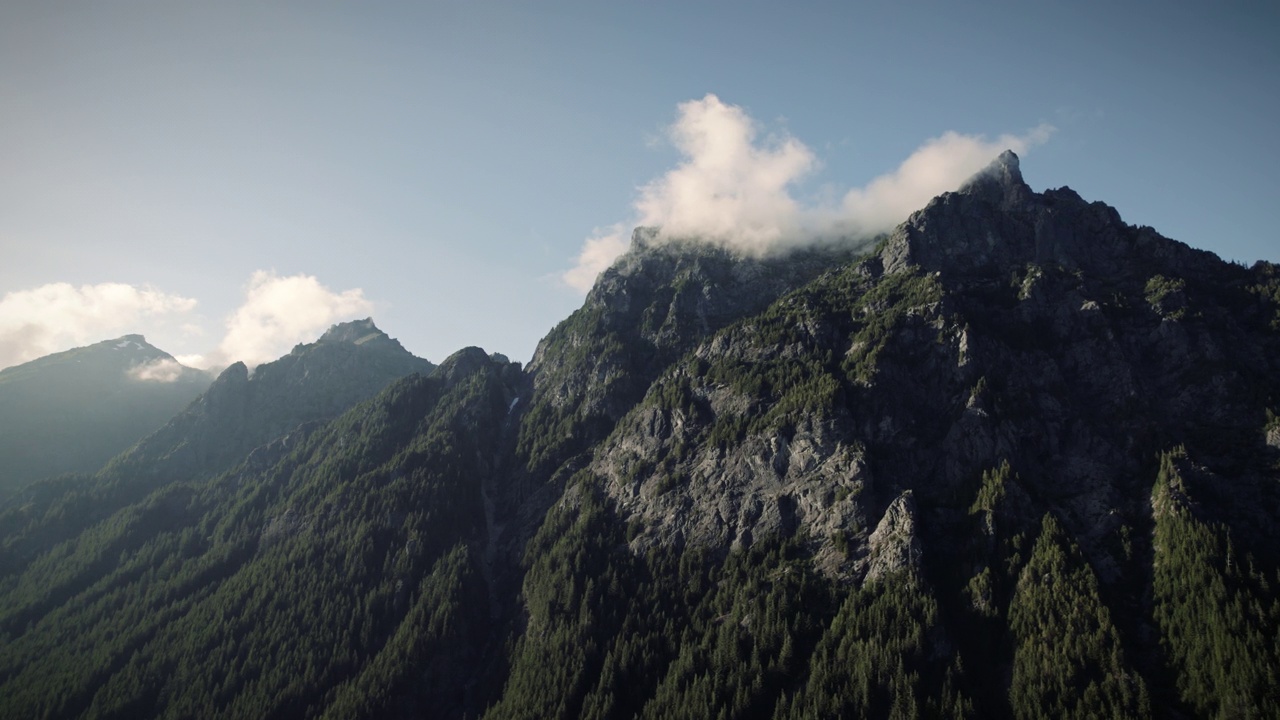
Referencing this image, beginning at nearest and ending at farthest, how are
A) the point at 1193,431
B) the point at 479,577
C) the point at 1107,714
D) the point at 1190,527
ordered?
the point at 1107,714
the point at 1190,527
the point at 1193,431
the point at 479,577

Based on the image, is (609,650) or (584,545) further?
(584,545)

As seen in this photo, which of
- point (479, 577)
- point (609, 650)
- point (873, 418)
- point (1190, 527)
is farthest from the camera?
point (479, 577)

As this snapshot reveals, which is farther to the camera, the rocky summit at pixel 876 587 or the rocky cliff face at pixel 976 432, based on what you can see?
the rocky cliff face at pixel 976 432

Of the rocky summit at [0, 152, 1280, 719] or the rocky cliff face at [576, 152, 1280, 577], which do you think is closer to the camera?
the rocky summit at [0, 152, 1280, 719]

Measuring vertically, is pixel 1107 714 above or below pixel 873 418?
below

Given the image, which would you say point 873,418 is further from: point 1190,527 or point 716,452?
point 1190,527

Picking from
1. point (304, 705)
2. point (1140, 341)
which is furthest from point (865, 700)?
point (1140, 341)

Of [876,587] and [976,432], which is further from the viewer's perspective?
[976,432]

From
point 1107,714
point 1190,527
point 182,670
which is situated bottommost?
point 182,670

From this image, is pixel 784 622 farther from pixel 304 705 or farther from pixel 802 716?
pixel 304 705

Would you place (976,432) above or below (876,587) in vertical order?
above
